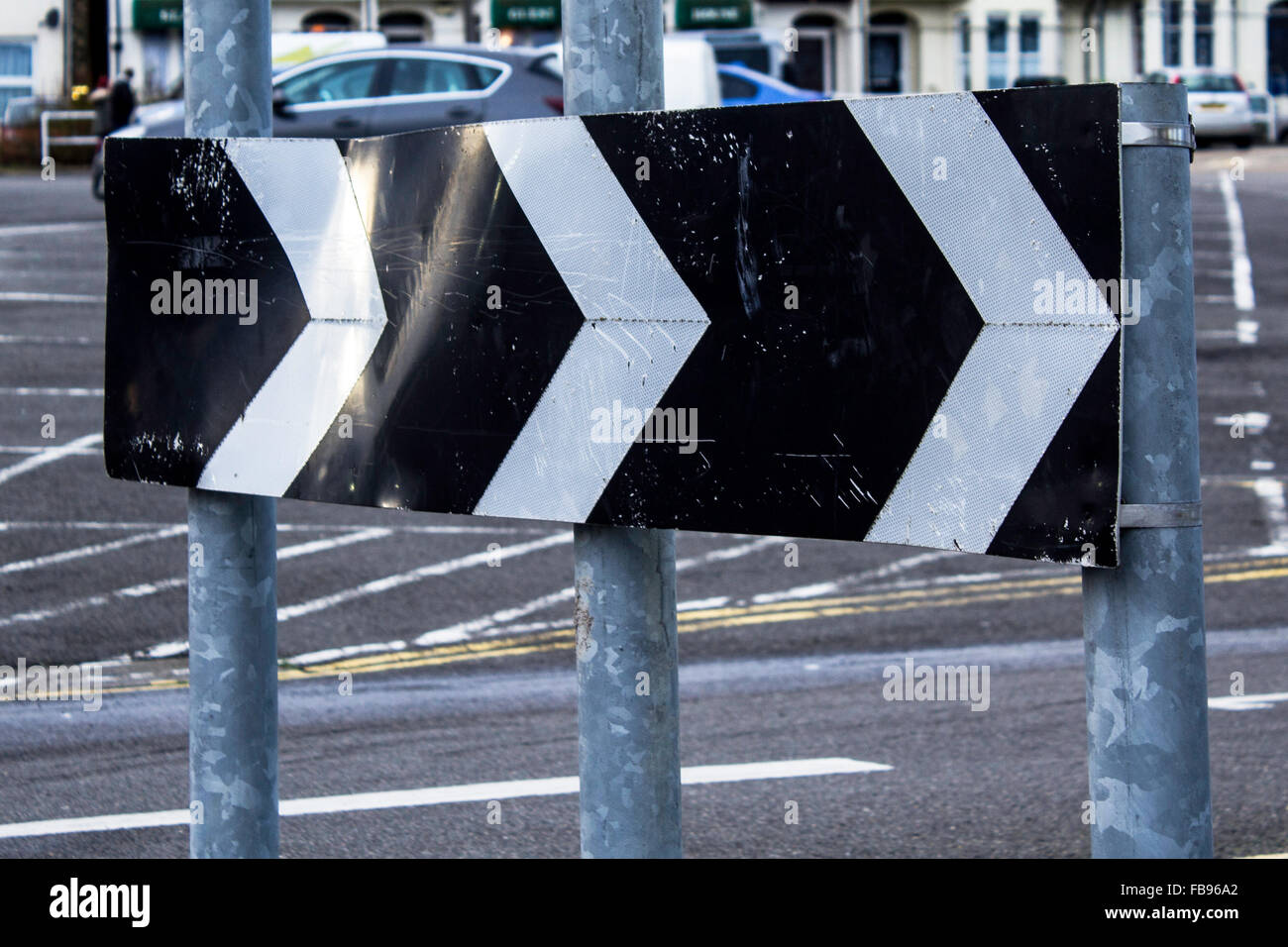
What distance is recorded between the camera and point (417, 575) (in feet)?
35.4

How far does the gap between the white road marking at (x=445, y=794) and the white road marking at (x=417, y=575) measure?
368cm

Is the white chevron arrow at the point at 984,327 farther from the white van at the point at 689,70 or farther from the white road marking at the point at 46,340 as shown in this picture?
the white van at the point at 689,70

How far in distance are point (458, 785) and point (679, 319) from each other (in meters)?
4.30

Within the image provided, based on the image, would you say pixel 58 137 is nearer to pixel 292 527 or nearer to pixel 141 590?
pixel 292 527

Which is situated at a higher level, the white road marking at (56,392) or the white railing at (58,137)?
the white railing at (58,137)

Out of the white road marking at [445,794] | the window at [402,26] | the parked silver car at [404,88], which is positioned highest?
the window at [402,26]

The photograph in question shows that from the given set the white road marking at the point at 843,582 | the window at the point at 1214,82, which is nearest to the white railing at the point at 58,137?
the window at the point at 1214,82

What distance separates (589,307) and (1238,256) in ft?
69.6

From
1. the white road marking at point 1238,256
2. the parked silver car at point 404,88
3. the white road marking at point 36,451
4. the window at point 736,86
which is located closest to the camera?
the white road marking at point 36,451

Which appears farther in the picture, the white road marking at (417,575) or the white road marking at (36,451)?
the white road marking at (36,451)

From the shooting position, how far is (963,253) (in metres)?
2.17

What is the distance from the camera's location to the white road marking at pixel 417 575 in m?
10.1

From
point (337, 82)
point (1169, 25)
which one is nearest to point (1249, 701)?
point (337, 82)

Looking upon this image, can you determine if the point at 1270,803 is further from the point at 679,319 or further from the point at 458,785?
the point at 679,319
